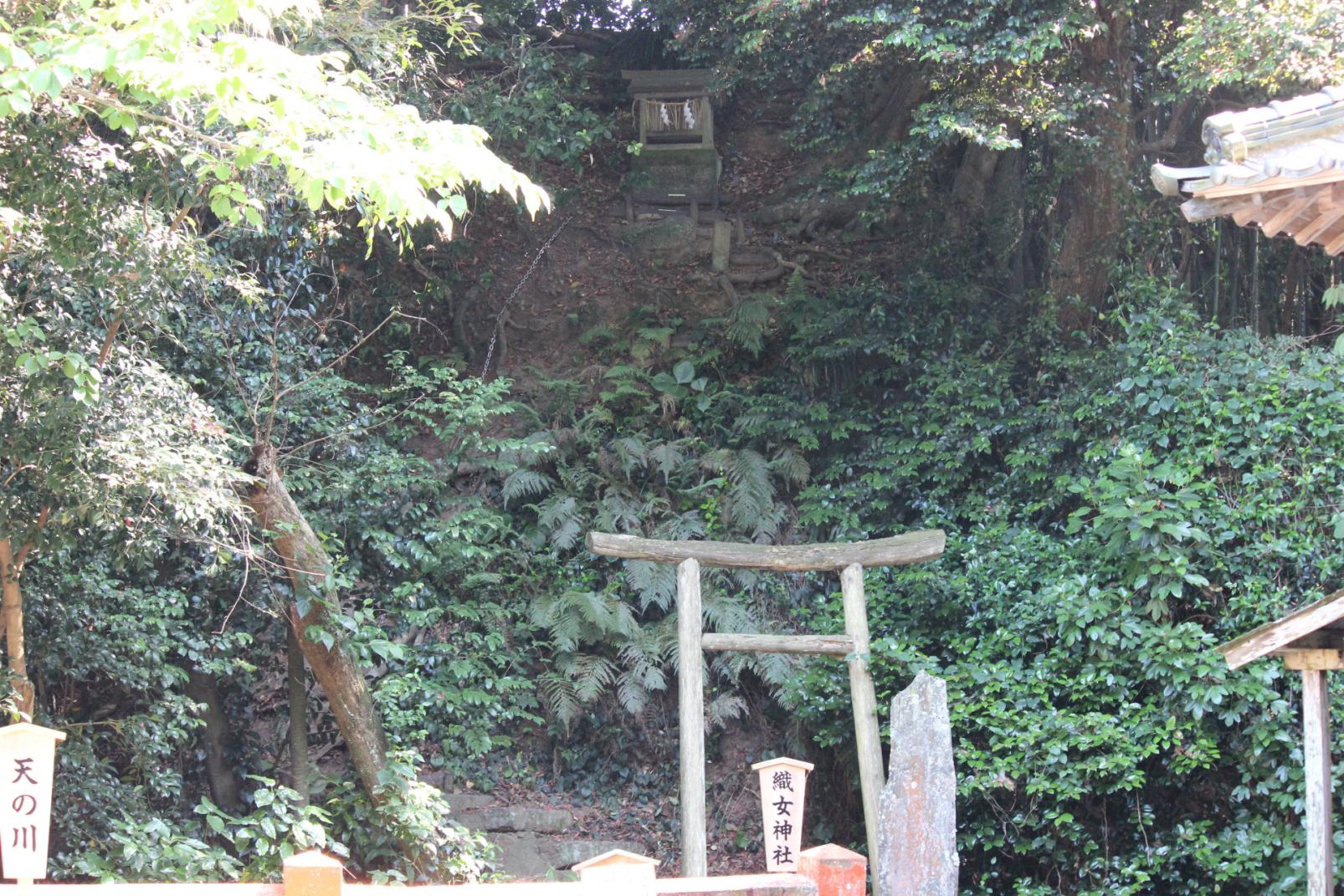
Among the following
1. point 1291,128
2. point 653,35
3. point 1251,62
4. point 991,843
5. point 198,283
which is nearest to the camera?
point 1291,128

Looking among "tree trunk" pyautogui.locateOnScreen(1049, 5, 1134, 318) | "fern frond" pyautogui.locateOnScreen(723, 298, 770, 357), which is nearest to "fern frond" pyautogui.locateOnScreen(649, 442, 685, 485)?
"fern frond" pyautogui.locateOnScreen(723, 298, 770, 357)

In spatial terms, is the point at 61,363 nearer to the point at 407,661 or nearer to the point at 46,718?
the point at 46,718

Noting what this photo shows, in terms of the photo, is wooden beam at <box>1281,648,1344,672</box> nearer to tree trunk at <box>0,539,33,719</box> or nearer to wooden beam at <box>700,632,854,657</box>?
wooden beam at <box>700,632,854,657</box>

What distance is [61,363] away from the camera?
5.43 m

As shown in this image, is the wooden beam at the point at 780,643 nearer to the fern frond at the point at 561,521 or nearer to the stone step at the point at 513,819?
the stone step at the point at 513,819

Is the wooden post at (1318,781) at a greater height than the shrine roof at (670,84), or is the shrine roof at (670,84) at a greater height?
the shrine roof at (670,84)

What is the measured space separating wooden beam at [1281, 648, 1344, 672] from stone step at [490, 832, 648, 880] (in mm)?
4801

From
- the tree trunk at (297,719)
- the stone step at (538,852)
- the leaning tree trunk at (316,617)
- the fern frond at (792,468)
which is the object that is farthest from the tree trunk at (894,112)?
the tree trunk at (297,719)

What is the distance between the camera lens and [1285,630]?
536 centimetres

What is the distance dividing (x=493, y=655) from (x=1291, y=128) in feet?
23.2

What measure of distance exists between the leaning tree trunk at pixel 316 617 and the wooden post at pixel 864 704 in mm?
3086

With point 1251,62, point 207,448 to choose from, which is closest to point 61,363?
point 207,448

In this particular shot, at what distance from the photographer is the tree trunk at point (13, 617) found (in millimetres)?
6082

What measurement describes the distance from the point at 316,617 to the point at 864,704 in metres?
3.54
